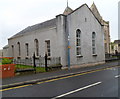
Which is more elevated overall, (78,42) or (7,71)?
(78,42)

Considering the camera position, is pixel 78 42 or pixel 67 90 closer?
pixel 67 90

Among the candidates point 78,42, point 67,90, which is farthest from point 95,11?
point 67,90

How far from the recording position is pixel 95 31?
58.4 feet

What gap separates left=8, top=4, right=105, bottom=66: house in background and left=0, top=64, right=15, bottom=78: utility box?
18.0 ft

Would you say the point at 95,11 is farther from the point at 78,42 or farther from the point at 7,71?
the point at 7,71

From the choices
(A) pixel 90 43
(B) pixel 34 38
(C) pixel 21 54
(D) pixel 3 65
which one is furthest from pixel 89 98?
(C) pixel 21 54

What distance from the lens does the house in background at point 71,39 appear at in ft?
44.0

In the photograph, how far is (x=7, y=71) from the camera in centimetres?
918

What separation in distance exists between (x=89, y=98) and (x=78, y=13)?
12.3m

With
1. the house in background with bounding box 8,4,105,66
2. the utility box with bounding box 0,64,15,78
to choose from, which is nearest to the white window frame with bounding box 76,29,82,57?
the house in background with bounding box 8,4,105,66

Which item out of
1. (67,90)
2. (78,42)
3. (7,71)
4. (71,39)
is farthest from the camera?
(78,42)

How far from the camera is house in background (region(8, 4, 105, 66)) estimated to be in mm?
13422

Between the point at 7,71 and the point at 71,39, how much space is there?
7.96 metres

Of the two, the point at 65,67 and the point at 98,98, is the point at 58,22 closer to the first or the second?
the point at 65,67
